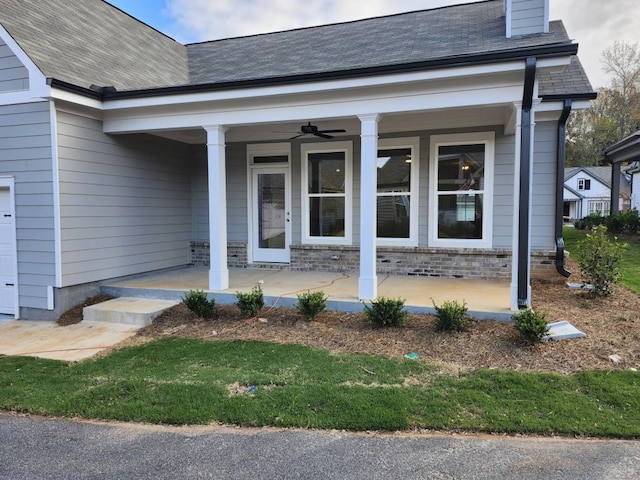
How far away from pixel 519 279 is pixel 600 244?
A: 1708 millimetres

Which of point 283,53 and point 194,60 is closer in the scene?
point 283,53

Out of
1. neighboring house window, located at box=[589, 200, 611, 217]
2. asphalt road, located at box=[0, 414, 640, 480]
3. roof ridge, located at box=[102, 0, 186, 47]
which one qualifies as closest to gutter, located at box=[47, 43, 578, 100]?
asphalt road, located at box=[0, 414, 640, 480]

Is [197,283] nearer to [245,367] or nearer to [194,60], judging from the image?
[245,367]

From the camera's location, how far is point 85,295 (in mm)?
6570

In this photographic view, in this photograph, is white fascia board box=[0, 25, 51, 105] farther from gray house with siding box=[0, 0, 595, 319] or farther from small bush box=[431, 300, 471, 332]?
small bush box=[431, 300, 471, 332]

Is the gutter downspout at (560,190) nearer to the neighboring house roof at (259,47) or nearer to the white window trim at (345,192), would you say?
the neighboring house roof at (259,47)

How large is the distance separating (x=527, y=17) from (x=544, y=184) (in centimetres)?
301

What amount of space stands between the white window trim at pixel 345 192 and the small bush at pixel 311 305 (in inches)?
119

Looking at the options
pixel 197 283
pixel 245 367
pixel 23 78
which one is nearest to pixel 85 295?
pixel 197 283

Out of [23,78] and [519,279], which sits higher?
[23,78]

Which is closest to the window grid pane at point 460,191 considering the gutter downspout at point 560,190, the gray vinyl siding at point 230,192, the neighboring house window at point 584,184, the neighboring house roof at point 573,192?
the gutter downspout at point 560,190

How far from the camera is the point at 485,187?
7363 millimetres

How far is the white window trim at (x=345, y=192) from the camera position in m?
8.10

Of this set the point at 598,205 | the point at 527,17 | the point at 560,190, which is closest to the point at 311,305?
the point at 560,190
